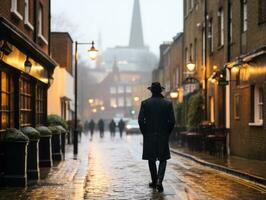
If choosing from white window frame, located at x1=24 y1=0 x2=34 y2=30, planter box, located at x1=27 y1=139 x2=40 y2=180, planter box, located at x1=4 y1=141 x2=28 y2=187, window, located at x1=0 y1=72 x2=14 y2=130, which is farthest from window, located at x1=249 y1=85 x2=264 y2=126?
planter box, located at x1=4 y1=141 x2=28 y2=187

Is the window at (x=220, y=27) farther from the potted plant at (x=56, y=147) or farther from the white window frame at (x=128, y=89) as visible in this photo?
the white window frame at (x=128, y=89)

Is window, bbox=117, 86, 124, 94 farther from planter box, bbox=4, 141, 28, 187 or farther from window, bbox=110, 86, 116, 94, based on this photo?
planter box, bbox=4, 141, 28, 187

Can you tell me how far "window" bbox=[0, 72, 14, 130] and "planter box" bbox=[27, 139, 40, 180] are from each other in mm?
870

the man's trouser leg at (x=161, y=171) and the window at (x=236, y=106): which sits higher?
the window at (x=236, y=106)

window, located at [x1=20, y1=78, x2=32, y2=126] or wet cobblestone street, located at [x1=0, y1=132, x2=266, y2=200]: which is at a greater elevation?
window, located at [x1=20, y1=78, x2=32, y2=126]

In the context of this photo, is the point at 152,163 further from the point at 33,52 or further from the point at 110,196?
the point at 33,52

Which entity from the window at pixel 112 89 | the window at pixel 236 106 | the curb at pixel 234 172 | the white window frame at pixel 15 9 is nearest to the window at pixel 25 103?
the white window frame at pixel 15 9

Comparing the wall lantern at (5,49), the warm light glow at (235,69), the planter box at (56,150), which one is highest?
the warm light glow at (235,69)

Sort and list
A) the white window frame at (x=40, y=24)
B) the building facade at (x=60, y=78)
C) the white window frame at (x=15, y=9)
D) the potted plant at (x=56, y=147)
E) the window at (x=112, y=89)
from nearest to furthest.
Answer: the white window frame at (x=15, y=9), the potted plant at (x=56, y=147), the white window frame at (x=40, y=24), the building facade at (x=60, y=78), the window at (x=112, y=89)

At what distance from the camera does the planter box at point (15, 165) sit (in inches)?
544

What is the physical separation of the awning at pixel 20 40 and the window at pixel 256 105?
7.06 meters

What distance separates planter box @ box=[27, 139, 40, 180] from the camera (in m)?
15.1

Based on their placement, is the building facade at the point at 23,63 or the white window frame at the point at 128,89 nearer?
the building facade at the point at 23,63

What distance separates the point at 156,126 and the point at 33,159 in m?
3.50
